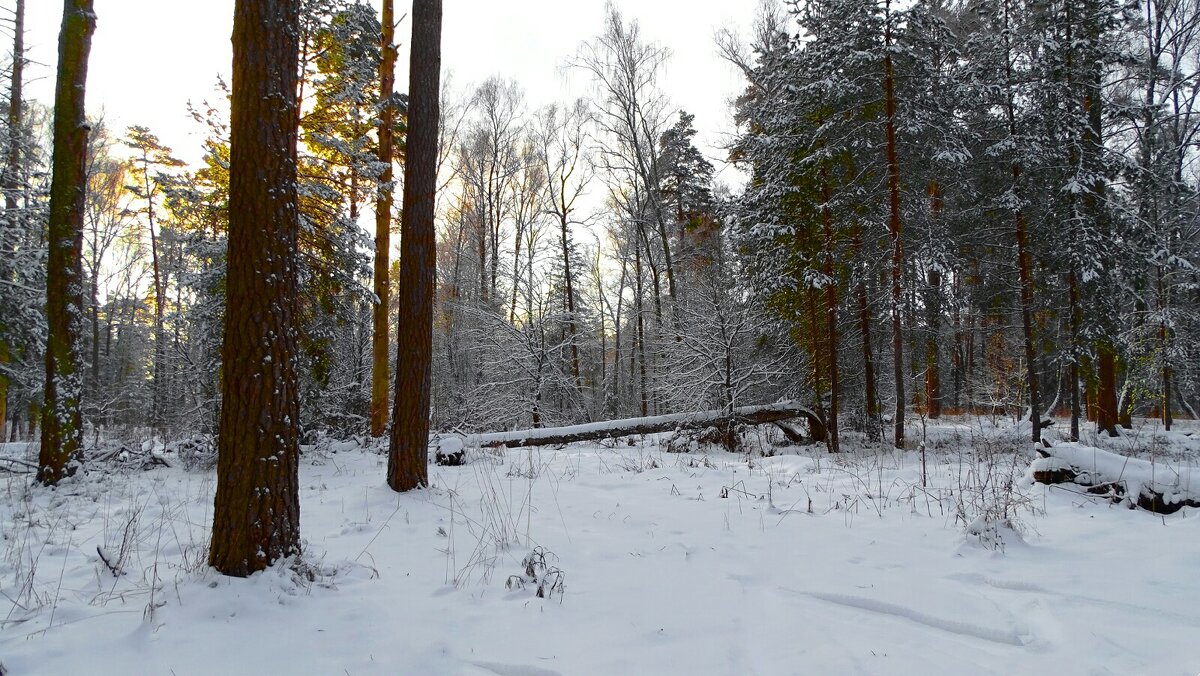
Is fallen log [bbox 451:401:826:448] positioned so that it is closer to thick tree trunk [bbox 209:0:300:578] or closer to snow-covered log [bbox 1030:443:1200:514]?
thick tree trunk [bbox 209:0:300:578]

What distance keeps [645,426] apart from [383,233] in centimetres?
650

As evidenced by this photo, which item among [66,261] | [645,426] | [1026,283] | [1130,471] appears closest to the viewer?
[1130,471]

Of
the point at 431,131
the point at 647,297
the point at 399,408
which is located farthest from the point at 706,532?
A: the point at 647,297

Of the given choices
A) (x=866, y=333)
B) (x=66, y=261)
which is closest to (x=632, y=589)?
(x=66, y=261)

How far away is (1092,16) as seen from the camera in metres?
12.1

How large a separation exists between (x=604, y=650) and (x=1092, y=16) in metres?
17.3

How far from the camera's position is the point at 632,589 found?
3.10 meters

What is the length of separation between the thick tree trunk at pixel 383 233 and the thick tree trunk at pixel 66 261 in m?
4.03

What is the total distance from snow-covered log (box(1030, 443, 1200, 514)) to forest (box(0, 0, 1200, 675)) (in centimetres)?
3

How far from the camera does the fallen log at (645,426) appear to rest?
9.98 meters

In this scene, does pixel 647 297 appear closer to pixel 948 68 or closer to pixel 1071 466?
pixel 948 68

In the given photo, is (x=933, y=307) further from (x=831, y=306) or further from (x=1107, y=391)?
(x=1107, y=391)

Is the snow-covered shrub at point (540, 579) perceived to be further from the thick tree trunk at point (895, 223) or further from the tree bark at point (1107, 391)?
the tree bark at point (1107, 391)

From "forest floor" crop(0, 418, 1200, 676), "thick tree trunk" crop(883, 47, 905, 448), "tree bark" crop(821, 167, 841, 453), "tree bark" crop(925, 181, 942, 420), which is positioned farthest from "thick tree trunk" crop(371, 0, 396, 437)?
"tree bark" crop(925, 181, 942, 420)
